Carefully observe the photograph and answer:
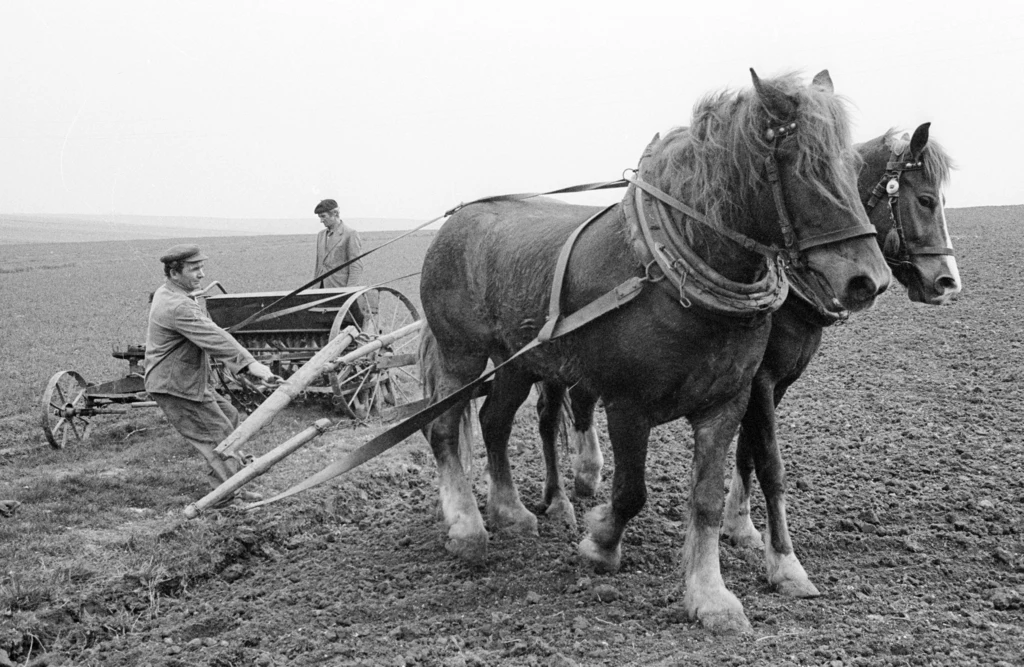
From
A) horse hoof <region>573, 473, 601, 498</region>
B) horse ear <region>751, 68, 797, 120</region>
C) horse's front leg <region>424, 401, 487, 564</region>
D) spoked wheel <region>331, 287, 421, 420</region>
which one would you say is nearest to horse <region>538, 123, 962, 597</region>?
horse ear <region>751, 68, 797, 120</region>

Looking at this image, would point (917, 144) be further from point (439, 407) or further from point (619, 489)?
point (439, 407)

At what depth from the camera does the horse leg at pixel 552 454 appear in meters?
5.34

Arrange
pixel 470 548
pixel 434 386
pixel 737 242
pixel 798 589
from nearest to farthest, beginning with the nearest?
pixel 737 242 < pixel 798 589 < pixel 470 548 < pixel 434 386

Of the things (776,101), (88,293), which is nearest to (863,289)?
(776,101)

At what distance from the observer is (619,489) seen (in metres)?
3.96

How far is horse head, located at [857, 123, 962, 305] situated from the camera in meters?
4.00

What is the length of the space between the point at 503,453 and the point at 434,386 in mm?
592

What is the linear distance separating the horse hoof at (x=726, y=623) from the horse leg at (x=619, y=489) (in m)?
0.61

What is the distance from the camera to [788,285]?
12.4ft

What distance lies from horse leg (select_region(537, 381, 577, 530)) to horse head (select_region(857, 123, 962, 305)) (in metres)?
2.09

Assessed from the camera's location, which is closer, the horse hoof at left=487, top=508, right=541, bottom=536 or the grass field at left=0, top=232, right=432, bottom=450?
the horse hoof at left=487, top=508, right=541, bottom=536

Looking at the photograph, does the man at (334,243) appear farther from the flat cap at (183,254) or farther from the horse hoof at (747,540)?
the horse hoof at (747,540)

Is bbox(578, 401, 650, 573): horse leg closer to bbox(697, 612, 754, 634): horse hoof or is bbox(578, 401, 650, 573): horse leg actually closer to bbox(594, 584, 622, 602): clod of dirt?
bbox(594, 584, 622, 602): clod of dirt

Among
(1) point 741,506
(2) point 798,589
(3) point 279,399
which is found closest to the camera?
(2) point 798,589
